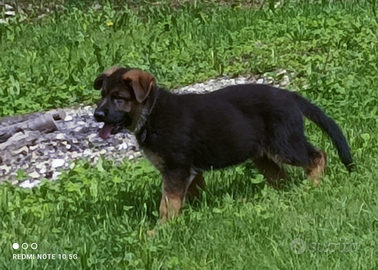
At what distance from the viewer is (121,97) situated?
544 cm

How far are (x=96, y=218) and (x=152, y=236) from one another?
591 mm

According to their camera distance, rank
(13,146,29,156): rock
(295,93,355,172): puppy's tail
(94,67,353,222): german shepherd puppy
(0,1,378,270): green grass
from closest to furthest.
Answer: (0,1,378,270): green grass < (94,67,353,222): german shepherd puppy < (295,93,355,172): puppy's tail < (13,146,29,156): rock

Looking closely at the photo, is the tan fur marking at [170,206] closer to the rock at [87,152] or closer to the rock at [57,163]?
the rock at [57,163]

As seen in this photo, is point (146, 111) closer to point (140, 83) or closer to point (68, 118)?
point (140, 83)

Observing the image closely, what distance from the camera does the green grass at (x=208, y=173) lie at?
481 centimetres

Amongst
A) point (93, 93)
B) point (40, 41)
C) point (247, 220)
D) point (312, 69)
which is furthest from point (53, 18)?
point (247, 220)

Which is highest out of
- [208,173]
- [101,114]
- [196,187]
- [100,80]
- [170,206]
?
[100,80]

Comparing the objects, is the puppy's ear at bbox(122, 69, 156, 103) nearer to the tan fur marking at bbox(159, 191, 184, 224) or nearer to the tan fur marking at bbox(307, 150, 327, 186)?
the tan fur marking at bbox(159, 191, 184, 224)

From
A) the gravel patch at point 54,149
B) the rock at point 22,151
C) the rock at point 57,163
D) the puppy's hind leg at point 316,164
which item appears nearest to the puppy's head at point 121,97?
the puppy's hind leg at point 316,164

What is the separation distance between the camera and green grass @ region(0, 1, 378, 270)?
4809 millimetres

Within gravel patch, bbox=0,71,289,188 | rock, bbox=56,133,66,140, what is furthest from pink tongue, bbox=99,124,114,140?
rock, bbox=56,133,66,140

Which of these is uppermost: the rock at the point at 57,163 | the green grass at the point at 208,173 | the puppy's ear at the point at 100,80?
the puppy's ear at the point at 100,80

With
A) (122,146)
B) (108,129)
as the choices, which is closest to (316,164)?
(108,129)

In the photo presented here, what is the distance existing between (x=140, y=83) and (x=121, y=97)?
17cm
